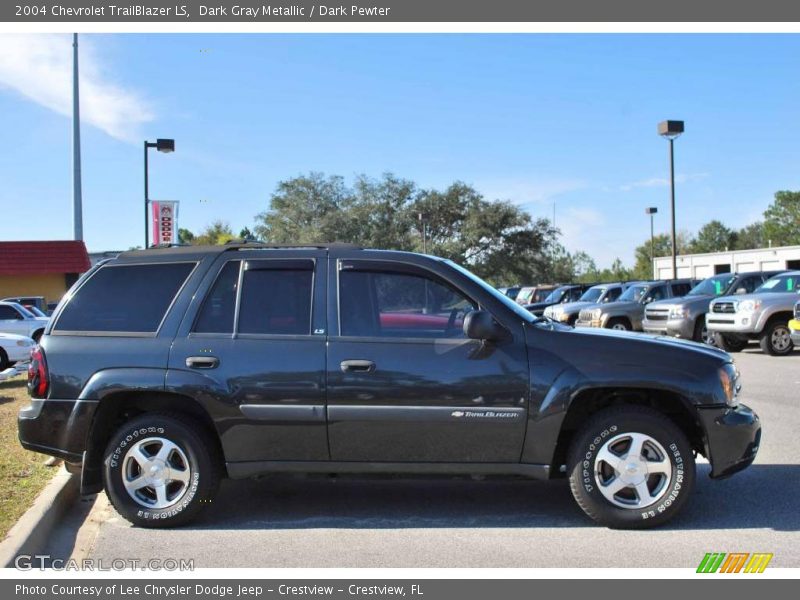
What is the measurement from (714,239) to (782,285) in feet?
316

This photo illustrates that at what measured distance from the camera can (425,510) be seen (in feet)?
18.1

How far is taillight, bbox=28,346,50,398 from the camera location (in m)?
5.14

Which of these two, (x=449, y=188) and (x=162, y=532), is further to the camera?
(x=449, y=188)

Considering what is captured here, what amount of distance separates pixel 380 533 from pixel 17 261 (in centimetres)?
3194

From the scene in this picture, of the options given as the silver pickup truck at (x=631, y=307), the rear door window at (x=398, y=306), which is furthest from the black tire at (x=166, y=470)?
the silver pickup truck at (x=631, y=307)

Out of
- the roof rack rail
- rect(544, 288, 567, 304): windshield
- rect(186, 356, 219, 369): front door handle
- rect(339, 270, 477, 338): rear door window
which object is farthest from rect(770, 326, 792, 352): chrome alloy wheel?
rect(186, 356, 219, 369): front door handle

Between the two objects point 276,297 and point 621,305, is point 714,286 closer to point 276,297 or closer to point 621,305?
point 621,305

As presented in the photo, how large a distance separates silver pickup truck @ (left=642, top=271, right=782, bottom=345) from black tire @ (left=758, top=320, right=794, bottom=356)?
153 cm

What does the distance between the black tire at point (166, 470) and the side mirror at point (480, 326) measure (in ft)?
6.31

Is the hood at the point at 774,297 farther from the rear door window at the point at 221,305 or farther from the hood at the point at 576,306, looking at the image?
the rear door window at the point at 221,305

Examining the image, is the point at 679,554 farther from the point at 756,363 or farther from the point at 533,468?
the point at 756,363

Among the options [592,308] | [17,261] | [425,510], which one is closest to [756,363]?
[592,308]

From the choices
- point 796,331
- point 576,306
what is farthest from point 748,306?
point 576,306

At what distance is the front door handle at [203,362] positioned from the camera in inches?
199
